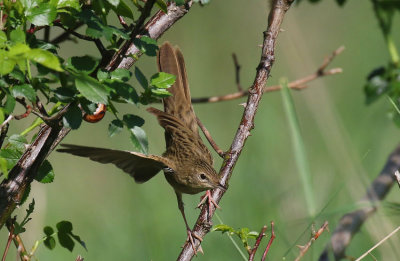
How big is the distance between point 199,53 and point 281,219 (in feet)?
13.5

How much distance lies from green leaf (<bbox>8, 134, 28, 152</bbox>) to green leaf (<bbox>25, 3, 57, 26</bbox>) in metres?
0.52

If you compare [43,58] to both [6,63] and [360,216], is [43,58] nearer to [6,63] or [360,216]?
[6,63]

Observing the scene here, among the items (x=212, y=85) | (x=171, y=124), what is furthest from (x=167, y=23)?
(x=212, y=85)

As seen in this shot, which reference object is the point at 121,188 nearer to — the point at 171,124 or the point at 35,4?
the point at 171,124

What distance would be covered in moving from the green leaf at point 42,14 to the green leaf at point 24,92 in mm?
204

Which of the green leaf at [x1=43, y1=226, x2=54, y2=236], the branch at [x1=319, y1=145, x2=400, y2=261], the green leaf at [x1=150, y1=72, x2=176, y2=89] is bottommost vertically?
the branch at [x1=319, y1=145, x2=400, y2=261]

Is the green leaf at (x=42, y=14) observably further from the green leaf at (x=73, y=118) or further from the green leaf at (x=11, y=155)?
the green leaf at (x=11, y=155)

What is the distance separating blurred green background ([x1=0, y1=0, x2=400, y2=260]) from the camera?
3785 millimetres

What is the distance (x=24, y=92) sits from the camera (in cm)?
A: 216

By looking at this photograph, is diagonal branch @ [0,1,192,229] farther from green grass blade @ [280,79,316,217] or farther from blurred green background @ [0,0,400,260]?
blurred green background @ [0,0,400,260]

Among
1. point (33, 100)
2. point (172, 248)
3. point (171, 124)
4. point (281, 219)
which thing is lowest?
point (172, 248)

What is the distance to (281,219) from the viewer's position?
11.4 feet

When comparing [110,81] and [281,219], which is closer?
[110,81]

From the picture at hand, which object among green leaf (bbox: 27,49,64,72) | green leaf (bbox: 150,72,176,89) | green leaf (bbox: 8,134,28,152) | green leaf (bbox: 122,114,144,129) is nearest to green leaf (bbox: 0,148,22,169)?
green leaf (bbox: 8,134,28,152)
